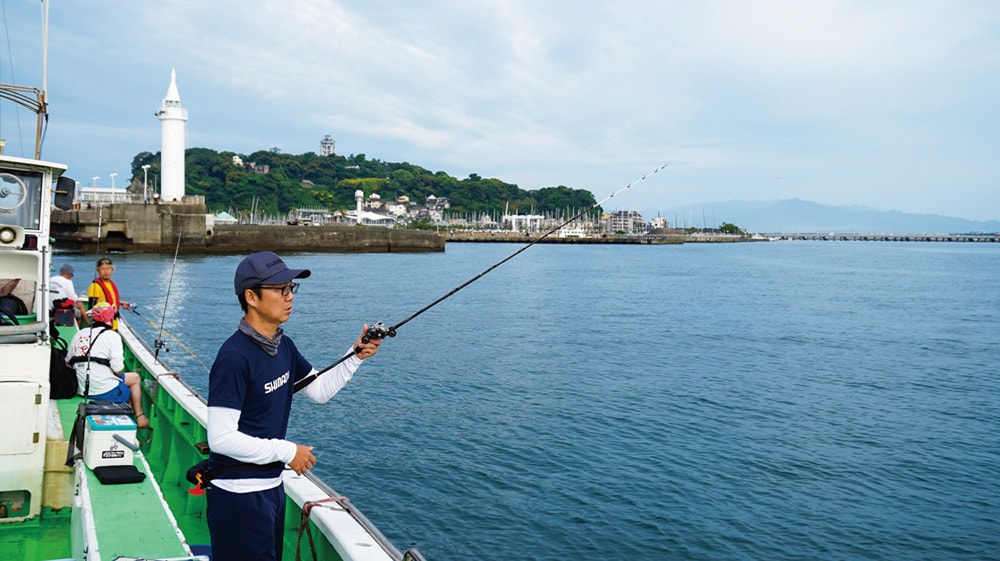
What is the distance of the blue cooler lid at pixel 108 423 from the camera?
16.7 ft

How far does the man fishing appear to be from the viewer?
283 centimetres

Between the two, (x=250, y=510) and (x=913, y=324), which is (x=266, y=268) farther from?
(x=913, y=324)

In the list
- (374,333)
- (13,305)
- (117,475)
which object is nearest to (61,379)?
(13,305)

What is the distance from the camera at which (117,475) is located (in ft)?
16.1

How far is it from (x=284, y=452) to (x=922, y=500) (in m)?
10.8

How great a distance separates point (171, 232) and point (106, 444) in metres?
60.1

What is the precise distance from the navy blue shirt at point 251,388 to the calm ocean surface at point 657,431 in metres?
6.32

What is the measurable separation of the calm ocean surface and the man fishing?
6.21 meters

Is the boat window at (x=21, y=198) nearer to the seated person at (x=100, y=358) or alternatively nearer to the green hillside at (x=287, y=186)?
the seated person at (x=100, y=358)

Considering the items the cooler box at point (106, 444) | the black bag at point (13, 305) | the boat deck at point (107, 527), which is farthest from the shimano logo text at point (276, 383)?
the black bag at point (13, 305)

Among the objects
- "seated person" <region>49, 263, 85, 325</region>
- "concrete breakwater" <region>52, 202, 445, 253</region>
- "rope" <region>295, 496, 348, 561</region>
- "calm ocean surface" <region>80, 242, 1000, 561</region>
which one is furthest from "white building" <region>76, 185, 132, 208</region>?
"rope" <region>295, 496, 348, 561</region>

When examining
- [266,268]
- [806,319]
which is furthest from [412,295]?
[266,268]

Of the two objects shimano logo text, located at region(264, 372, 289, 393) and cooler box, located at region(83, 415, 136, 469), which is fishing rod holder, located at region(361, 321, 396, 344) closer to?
shimano logo text, located at region(264, 372, 289, 393)

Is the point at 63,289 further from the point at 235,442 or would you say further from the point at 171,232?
the point at 171,232
